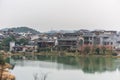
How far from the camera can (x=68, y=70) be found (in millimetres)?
5781

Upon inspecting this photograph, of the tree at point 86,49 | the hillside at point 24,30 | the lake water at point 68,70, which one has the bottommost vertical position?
the lake water at point 68,70

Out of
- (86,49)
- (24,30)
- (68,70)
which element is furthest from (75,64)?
(24,30)

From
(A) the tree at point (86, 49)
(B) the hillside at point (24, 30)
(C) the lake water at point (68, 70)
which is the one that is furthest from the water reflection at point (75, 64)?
(B) the hillside at point (24, 30)

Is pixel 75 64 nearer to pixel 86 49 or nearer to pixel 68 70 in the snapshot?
pixel 68 70

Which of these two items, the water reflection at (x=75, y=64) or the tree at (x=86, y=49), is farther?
the tree at (x=86, y=49)

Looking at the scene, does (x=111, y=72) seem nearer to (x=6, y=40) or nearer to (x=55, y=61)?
(x=55, y=61)

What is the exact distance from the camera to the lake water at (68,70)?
16.8 feet

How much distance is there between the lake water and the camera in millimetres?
5133

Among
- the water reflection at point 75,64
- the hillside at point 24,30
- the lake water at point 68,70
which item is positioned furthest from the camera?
the hillside at point 24,30

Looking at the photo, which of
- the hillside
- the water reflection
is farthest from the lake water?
the hillside

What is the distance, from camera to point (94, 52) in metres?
7.96

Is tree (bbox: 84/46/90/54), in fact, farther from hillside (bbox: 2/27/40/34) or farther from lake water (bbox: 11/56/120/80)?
hillside (bbox: 2/27/40/34)

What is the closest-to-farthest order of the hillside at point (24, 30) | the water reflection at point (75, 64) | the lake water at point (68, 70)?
the lake water at point (68, 70), the water reflection at point (75, 64), the hillside at point (24, 30)

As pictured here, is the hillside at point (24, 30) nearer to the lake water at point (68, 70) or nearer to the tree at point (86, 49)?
the lake water at point (68, 70)
